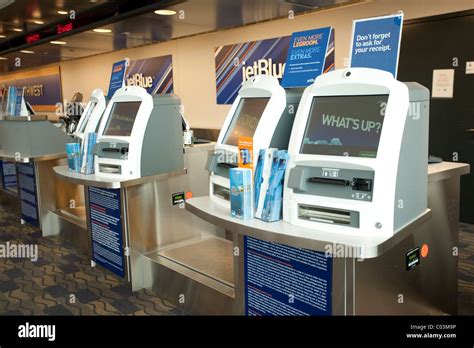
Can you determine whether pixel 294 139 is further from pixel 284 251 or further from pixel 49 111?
pixel 49 111

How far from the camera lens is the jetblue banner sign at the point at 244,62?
6.32 m

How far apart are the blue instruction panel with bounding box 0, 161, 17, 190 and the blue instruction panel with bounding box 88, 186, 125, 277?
3.14 m

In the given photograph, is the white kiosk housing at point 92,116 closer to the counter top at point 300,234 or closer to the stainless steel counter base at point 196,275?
the stainless steel counter base at point 196,275

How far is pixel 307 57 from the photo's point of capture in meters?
2.55

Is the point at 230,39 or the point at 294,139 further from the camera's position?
the point at 230,39

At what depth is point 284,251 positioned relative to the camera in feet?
7.30

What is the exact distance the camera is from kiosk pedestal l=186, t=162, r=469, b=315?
1.92 m

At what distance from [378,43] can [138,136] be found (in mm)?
1759

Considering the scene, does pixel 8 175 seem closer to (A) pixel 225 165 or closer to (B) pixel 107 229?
(B) pixel 107 229

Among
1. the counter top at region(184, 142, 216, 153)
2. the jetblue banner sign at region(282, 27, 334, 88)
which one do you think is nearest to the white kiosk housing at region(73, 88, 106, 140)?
the counter top at region(184, 142, 216, 153)

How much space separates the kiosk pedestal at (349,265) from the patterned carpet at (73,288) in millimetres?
607

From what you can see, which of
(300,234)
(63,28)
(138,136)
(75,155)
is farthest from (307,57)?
(63,28)

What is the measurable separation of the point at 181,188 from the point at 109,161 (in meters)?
0.60
